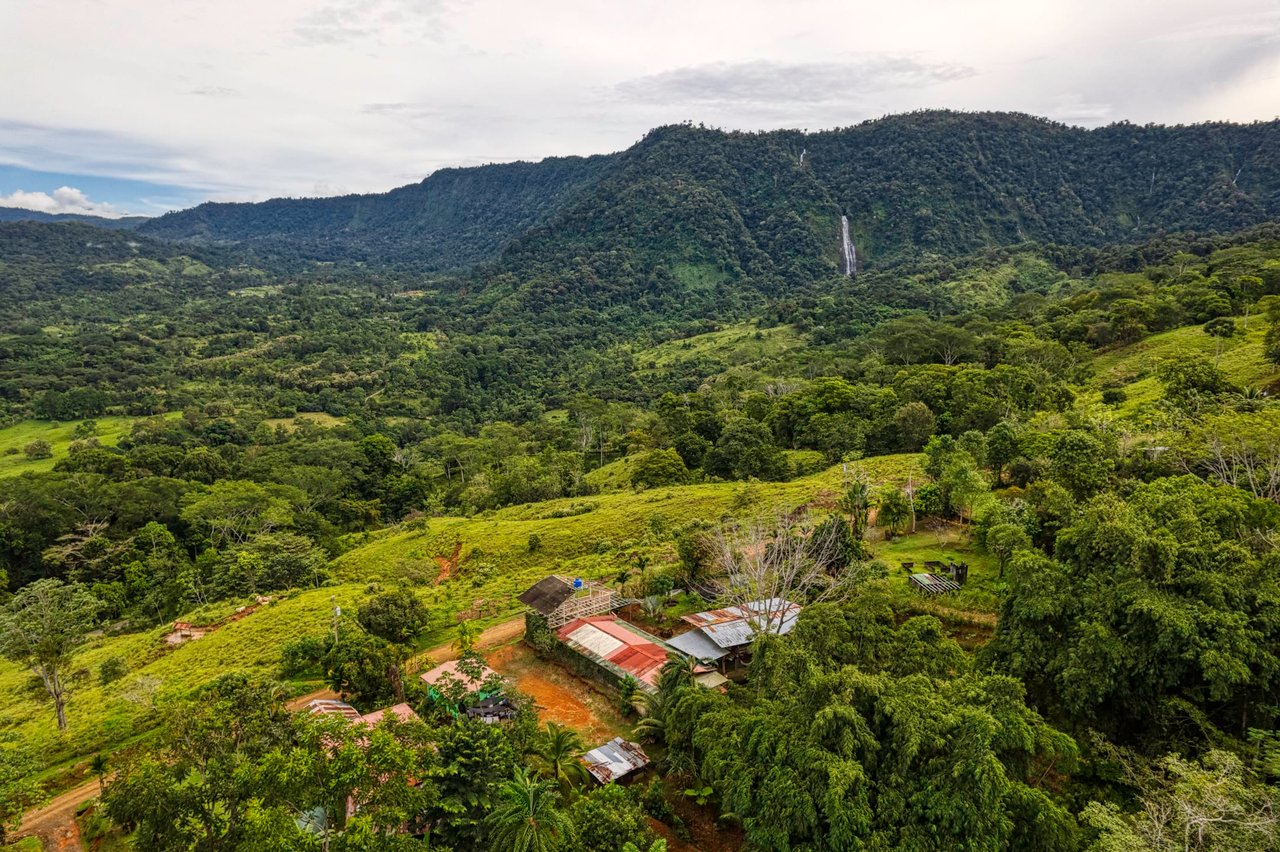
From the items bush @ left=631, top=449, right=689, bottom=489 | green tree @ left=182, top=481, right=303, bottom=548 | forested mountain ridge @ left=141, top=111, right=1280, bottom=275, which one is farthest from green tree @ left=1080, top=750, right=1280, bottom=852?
forested mountain ridge @ left=141, top=111, right=1280, bottom=275

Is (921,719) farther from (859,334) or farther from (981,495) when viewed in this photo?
(859,334)

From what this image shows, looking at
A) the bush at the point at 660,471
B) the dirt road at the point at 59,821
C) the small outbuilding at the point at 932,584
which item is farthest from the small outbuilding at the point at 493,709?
the bush at the point at 660,471

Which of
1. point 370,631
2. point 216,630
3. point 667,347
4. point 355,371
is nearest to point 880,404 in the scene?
point 370,631

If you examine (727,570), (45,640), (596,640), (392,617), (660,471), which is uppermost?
(727,570)

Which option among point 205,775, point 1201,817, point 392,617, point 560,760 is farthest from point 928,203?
point 205,775

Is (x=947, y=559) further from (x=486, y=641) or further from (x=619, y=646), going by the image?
(x=486, y=641)
